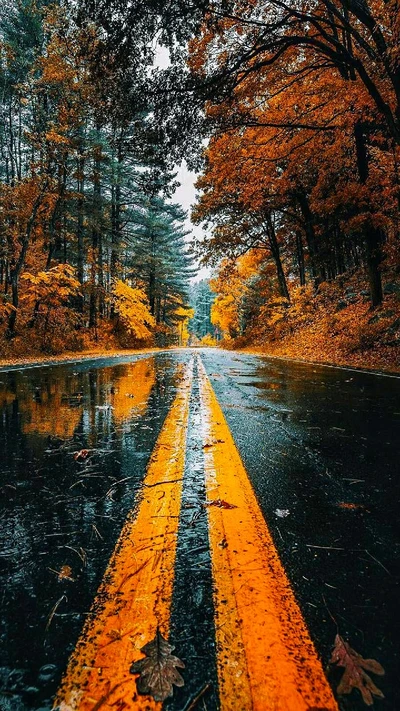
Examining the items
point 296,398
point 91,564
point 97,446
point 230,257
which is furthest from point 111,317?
point 91,564

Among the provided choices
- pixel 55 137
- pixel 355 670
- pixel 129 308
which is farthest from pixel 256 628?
pixel 129 308

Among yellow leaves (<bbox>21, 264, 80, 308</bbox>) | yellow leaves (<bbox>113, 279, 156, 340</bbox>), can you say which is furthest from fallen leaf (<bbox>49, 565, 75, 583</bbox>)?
yellow leaves (<bbox>113, 279, 156, 340</bbox>)

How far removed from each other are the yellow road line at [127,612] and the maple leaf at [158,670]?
18 millimetres

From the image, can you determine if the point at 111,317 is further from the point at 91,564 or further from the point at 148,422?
the point at 91,564

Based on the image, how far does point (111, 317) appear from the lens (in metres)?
25.0

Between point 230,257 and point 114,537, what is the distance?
22552 millimetres

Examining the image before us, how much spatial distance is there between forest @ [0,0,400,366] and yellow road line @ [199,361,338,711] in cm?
879

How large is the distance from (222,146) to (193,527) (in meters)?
12.9

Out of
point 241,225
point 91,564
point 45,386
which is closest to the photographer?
point 91,564

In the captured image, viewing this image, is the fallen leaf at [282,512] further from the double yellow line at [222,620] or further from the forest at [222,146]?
the forest at [222,146]

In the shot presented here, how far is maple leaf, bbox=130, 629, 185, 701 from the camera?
31.9 inches

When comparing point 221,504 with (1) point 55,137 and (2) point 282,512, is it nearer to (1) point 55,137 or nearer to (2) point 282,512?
(2) point 282,512

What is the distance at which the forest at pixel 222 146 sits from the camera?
8023 millimetres

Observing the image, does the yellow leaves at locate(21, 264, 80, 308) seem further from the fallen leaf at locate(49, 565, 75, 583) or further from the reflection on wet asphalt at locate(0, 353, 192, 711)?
the fallen leaf at locate(49, 565, 75, 583)
